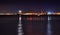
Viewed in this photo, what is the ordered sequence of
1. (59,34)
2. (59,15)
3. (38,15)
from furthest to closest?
(38,15), (59,15), (59,34)

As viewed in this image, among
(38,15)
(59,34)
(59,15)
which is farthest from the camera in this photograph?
(38,15)

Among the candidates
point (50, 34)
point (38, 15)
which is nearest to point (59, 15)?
point (38, 15)

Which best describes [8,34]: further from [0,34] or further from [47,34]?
[47,34]

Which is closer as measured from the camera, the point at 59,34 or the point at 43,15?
the point at 59,34

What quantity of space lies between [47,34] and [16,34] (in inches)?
45.1

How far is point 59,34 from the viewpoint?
8047mm

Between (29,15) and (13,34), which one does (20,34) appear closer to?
(13,34)

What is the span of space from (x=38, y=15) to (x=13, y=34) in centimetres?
2706

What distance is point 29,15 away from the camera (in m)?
36.7

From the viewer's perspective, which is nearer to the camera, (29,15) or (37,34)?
(37,34)

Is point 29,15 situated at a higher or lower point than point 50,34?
higher

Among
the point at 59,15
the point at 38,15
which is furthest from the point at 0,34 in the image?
the point at 38,15

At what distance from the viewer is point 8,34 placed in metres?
8.18

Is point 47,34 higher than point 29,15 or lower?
lower
